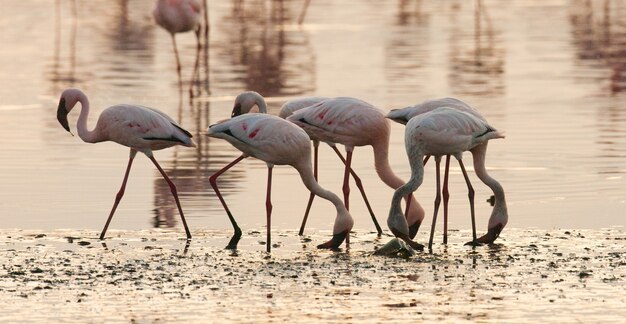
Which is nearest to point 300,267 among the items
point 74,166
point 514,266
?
point 514,266

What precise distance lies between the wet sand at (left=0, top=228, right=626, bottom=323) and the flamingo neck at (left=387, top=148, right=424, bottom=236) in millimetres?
220

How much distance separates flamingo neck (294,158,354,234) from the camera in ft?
31.3

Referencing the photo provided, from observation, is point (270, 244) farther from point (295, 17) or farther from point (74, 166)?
point (295, 17)

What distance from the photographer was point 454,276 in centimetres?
872

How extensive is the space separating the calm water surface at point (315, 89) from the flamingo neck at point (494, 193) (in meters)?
0.54

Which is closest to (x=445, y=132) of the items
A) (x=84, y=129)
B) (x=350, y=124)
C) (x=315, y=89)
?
(x=350, y=124)

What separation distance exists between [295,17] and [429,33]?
177 inches

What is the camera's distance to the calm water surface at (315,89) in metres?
11.3

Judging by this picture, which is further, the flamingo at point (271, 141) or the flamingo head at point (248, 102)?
the flamingo head at point (248, 102)

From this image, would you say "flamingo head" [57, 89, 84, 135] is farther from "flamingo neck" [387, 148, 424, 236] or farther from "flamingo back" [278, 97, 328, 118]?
"flamingo neck" [387, 148, 424, 236]

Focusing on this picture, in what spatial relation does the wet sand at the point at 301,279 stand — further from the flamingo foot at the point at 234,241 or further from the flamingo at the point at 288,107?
the flamingo at the point at 288,107

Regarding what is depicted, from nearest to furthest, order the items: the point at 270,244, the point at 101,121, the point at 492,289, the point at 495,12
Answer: the point at 492,289 → the point at 270,244 → the point at 101,121 → the point at 495,12

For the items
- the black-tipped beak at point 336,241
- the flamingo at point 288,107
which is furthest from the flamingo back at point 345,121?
the black-tipped beak at point 336,241

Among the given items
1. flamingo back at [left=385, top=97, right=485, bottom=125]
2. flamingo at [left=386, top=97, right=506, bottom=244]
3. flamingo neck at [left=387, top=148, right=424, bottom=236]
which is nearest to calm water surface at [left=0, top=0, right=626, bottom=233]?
flamingo at [left=386, top=97, right=506, bottom=244]
